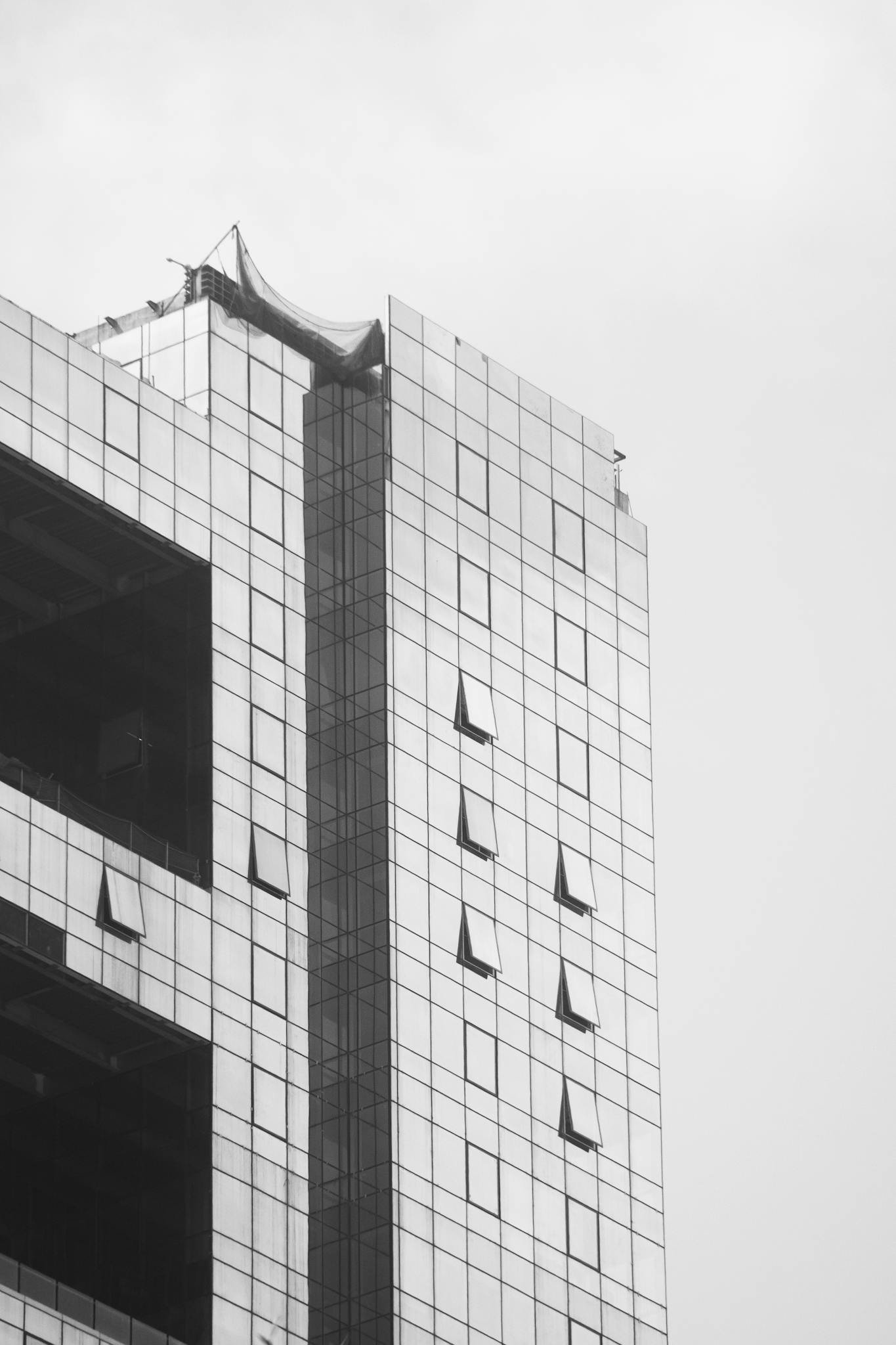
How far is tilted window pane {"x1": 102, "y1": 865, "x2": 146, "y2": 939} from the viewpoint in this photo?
91.5 meters

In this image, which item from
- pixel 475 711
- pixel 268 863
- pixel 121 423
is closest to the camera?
pixel 121 423

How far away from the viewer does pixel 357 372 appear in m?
109

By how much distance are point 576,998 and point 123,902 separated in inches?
899

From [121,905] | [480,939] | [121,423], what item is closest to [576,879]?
[480,939]

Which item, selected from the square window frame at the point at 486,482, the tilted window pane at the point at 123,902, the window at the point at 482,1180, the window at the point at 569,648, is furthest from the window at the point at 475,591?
the tilted window pane at the point at 123,902

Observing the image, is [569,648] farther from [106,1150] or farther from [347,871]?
[106,1150]

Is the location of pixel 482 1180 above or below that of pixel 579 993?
below

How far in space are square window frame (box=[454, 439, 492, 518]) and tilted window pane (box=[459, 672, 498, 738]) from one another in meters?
6.46

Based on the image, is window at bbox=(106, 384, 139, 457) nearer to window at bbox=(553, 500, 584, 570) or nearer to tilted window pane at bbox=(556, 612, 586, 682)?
tilted window pane at bbox=(556, 612, 586, 682)

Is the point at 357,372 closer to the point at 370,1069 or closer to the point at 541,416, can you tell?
the point at 541,416

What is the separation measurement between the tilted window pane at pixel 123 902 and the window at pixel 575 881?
2179 cm

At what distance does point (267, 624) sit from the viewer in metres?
101

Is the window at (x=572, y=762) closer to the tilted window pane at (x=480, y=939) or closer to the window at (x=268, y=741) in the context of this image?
the tilted window pane at (x=480, y=939)

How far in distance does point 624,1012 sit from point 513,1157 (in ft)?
30.3
